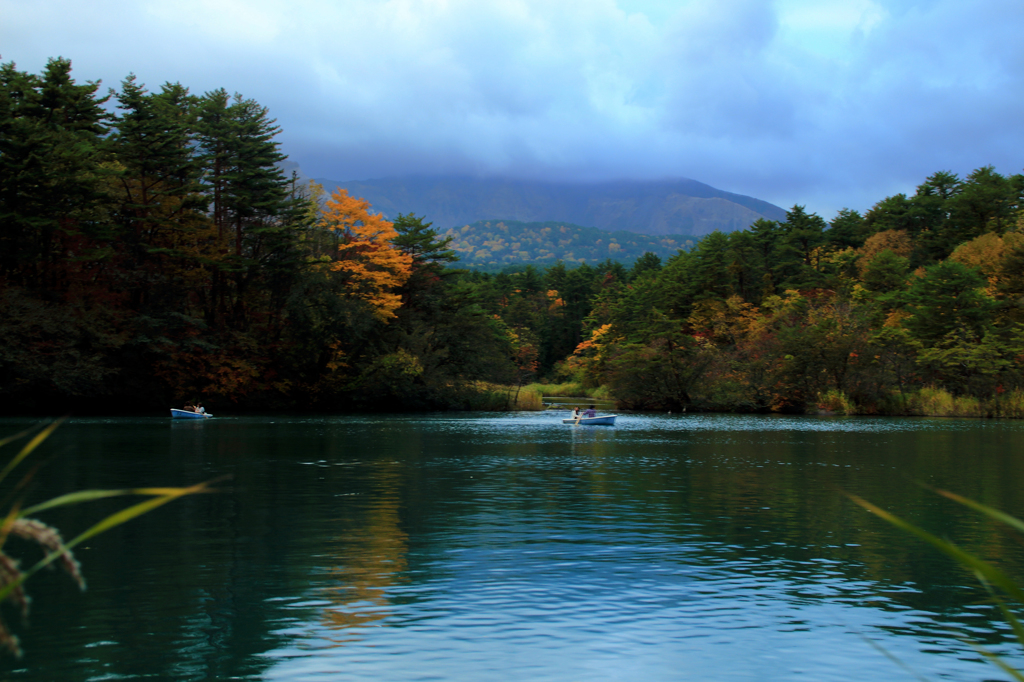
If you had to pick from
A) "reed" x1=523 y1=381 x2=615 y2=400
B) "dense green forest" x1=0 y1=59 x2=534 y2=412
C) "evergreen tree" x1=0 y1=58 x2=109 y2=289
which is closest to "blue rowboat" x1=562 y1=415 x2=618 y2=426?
"dense green forest" x1=0 y1=59 x2=534 y2=412

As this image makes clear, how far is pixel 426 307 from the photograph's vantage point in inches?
2746

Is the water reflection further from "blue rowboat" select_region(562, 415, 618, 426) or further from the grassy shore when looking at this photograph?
the grassy shore

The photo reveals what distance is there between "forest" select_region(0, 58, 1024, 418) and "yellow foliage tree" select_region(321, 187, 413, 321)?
0.57 ft

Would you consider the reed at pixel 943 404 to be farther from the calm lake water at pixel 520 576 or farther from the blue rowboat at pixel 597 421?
A: the calm lake water at pixel 520 576

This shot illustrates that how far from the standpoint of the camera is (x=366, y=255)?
64.9 m

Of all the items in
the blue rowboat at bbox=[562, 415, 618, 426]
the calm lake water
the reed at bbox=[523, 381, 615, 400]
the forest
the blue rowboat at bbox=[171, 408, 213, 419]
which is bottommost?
the calm lake water

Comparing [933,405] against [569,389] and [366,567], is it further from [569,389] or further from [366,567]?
[366,567]

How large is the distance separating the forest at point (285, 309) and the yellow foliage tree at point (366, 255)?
6.9 inches

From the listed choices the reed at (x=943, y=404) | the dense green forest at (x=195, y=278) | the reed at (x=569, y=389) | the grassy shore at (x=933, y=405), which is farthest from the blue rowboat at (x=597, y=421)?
the reed at (x=569, y=389)

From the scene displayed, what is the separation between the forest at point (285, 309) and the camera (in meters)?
52.2

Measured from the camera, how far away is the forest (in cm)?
5216

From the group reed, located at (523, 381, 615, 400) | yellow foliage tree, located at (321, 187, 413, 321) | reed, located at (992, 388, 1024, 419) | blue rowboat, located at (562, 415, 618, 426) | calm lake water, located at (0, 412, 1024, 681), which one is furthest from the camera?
reed, located at (523, 381, 615, 400)

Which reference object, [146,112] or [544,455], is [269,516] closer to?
[544,455]

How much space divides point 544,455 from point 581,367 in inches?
2775
